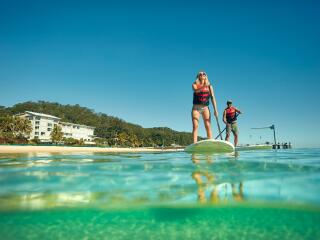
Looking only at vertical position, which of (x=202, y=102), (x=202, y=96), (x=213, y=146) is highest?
(x=202, y=96)

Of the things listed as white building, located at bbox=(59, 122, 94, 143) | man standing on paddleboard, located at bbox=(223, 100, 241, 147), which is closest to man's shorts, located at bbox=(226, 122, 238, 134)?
man standing on paddleboard, located at bbox=(223, 100, 241, 147)

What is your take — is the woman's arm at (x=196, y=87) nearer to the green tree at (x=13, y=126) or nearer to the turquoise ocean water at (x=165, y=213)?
the turquoise ocean water at (x=165, y=213)

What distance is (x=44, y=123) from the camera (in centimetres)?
9931

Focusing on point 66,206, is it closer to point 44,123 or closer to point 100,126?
point 44,123

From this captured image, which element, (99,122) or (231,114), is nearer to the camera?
(231,114)

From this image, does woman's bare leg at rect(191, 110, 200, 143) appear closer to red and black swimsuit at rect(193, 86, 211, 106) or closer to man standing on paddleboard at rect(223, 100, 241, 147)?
red and black swimsuit at rect(193, 86, 211, 106)

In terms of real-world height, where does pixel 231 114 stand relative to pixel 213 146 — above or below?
above

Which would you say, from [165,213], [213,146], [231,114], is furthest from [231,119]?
[165,213]

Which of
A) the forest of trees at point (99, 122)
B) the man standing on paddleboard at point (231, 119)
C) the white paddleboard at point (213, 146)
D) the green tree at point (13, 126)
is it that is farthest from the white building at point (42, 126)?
the white paddleboard at point (213, 146)

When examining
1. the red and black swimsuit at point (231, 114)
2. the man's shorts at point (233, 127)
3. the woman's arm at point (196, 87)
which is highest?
the woman's arm at point (196, 87)

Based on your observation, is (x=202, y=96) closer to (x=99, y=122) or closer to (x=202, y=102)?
(x=202, y=102)

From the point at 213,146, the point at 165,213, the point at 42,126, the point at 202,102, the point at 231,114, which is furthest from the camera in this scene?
the point at 42,126

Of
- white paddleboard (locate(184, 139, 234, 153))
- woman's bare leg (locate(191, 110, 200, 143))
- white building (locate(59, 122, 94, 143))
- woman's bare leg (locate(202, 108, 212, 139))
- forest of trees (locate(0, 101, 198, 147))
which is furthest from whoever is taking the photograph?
forest of trees (locate(0, 101, 198, 147))

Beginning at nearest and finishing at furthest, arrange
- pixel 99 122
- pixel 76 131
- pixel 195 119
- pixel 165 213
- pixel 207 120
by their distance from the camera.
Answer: pixel 165 213 < pixel 195 119 < pixel 207 120 < pixel 76 131 < pixel 99 122
